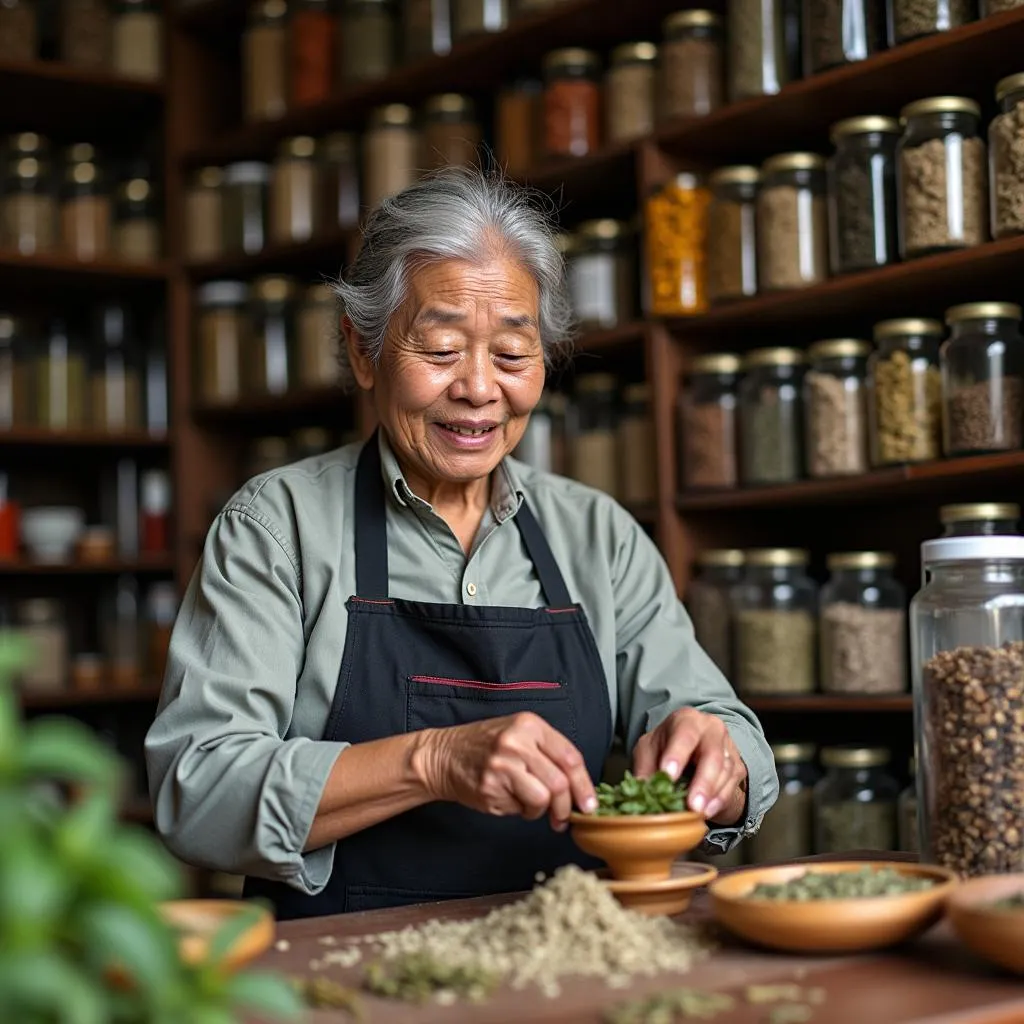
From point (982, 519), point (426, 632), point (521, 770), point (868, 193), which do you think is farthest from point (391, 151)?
point (521, 770)

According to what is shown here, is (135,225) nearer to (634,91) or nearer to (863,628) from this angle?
(634,91)

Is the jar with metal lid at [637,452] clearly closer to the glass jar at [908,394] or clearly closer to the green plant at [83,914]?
the glass jar at [908,394]

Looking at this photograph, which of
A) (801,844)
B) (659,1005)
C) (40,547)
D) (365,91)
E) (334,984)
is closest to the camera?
(659,1005)

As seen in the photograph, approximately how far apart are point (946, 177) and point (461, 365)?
3.03 feet

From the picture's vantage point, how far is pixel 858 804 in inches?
92.0

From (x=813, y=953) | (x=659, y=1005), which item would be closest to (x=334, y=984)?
(x=659, y=1005)

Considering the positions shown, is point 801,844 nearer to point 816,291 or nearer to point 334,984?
point 816,291

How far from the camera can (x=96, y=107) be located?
12.3ft

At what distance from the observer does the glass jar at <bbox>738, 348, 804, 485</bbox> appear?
2.54m

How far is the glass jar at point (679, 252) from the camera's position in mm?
2641

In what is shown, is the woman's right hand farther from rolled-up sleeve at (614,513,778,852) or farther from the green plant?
the green plant

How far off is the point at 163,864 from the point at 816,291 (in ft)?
6.33

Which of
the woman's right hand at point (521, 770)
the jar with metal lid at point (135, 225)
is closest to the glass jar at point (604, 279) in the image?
the jar with metal lid at point (135, 225)

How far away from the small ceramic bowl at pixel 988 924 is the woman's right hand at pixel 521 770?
0.36 m
